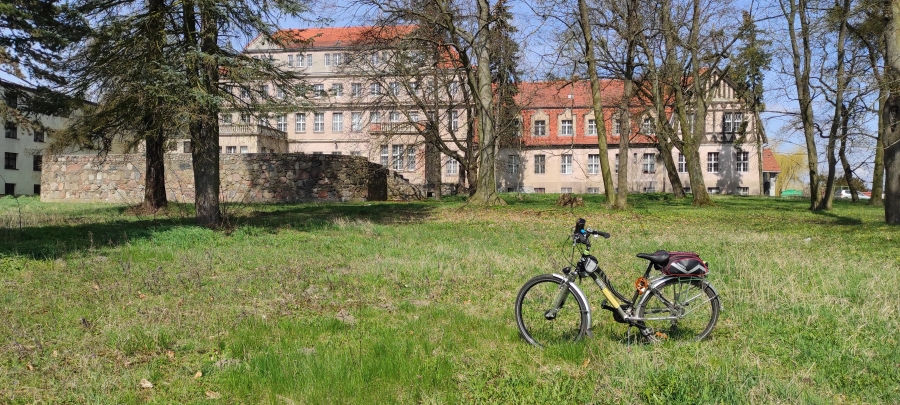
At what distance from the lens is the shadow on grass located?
10789 millimetres

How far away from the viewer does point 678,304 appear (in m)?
5.36

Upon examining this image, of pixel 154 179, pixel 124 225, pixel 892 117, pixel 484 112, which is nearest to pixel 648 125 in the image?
pixel 484 112

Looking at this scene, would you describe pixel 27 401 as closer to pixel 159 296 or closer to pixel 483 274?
pixel 159 296

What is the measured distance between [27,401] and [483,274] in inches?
226

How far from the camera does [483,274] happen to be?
8.98 metres

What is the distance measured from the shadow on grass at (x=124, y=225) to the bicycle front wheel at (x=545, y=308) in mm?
7760

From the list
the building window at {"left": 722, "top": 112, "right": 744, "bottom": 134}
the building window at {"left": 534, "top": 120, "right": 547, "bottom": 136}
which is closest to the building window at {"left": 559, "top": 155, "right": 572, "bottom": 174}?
the building window at {"left": 534, "top": 120, "right": 547, "bottom": 136}

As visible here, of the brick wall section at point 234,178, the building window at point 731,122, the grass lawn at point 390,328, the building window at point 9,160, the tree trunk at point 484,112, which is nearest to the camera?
the grass lawn at point 390,328

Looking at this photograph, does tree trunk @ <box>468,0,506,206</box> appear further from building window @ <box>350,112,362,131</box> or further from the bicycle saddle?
the bicycle saddle

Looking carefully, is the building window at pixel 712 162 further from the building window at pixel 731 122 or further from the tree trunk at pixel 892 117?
Answer: the tree trunk at pixel 892 117

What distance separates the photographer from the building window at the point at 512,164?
56594 millimetres

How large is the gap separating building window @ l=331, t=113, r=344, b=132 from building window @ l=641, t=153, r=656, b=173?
27.9m

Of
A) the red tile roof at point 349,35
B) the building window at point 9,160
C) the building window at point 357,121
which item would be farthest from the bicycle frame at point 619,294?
the building window at point 9,160

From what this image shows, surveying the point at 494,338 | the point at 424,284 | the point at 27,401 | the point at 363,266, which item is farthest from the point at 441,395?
the point at 363,266
